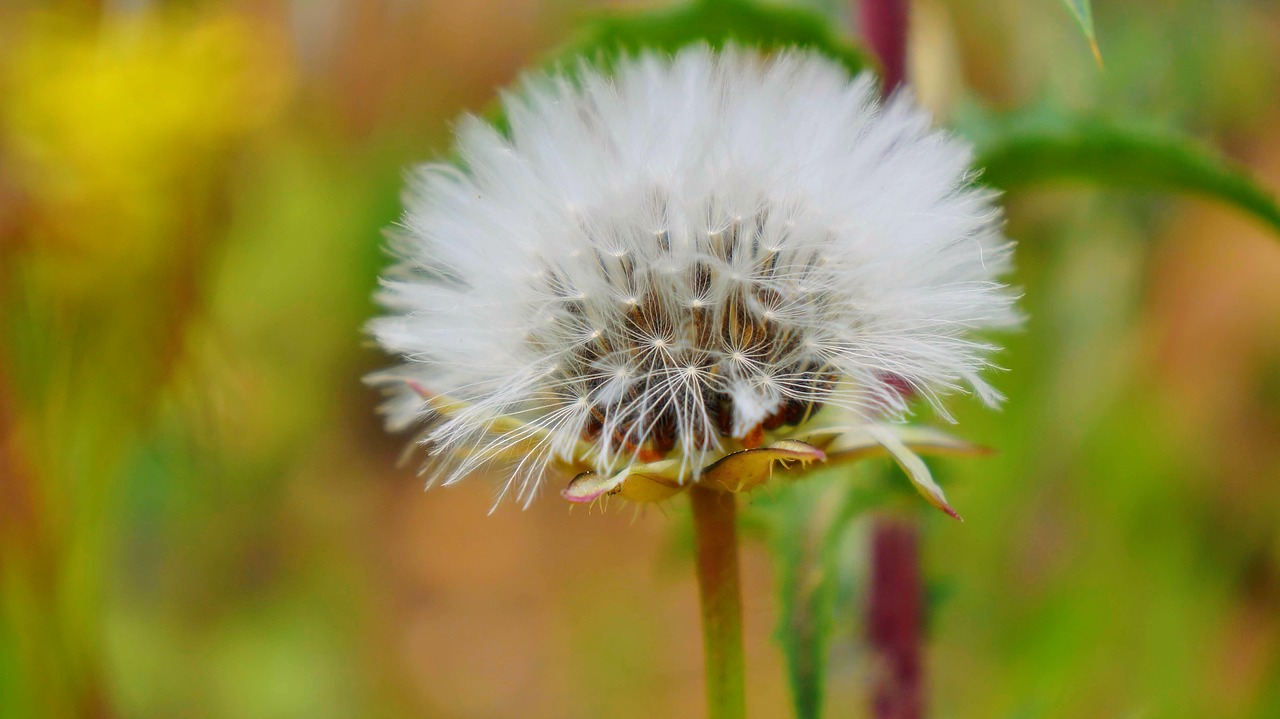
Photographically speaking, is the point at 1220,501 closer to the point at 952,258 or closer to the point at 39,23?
the point at 952,258

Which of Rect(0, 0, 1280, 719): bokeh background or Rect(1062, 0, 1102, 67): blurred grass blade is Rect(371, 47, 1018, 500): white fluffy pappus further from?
Rect(0, 0, 1280, 719): bokeh background

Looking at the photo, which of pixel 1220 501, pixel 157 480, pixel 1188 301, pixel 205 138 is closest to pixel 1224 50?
pixel 1188 301

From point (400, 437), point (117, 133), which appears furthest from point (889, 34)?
point (400, 437)

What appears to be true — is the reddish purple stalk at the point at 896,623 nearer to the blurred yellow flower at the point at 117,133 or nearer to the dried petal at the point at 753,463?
the dried petal at the point at 753,463

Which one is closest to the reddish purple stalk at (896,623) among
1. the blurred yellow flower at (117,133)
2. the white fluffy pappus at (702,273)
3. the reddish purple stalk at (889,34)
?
the white fluffy pappus at (702,273)

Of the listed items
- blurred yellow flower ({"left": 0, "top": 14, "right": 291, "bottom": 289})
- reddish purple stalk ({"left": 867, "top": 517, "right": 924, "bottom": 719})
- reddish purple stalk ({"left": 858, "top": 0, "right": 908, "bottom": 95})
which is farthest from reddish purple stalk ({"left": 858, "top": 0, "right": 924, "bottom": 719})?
blurred yellow flower ({"left": 0, "top": 14, "right": 291, "bottom": 289})

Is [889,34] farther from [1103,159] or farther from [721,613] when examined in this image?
[721,613]

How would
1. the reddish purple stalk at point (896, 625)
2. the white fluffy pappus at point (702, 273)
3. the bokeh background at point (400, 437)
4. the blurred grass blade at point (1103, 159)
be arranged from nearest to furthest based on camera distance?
the white fluffy pappus at point (702, 273) → the blurred grass blade at point (1103, 159) → the reddish purple stalk at point (896, 625) → the bokeh background at point (400, 437)
